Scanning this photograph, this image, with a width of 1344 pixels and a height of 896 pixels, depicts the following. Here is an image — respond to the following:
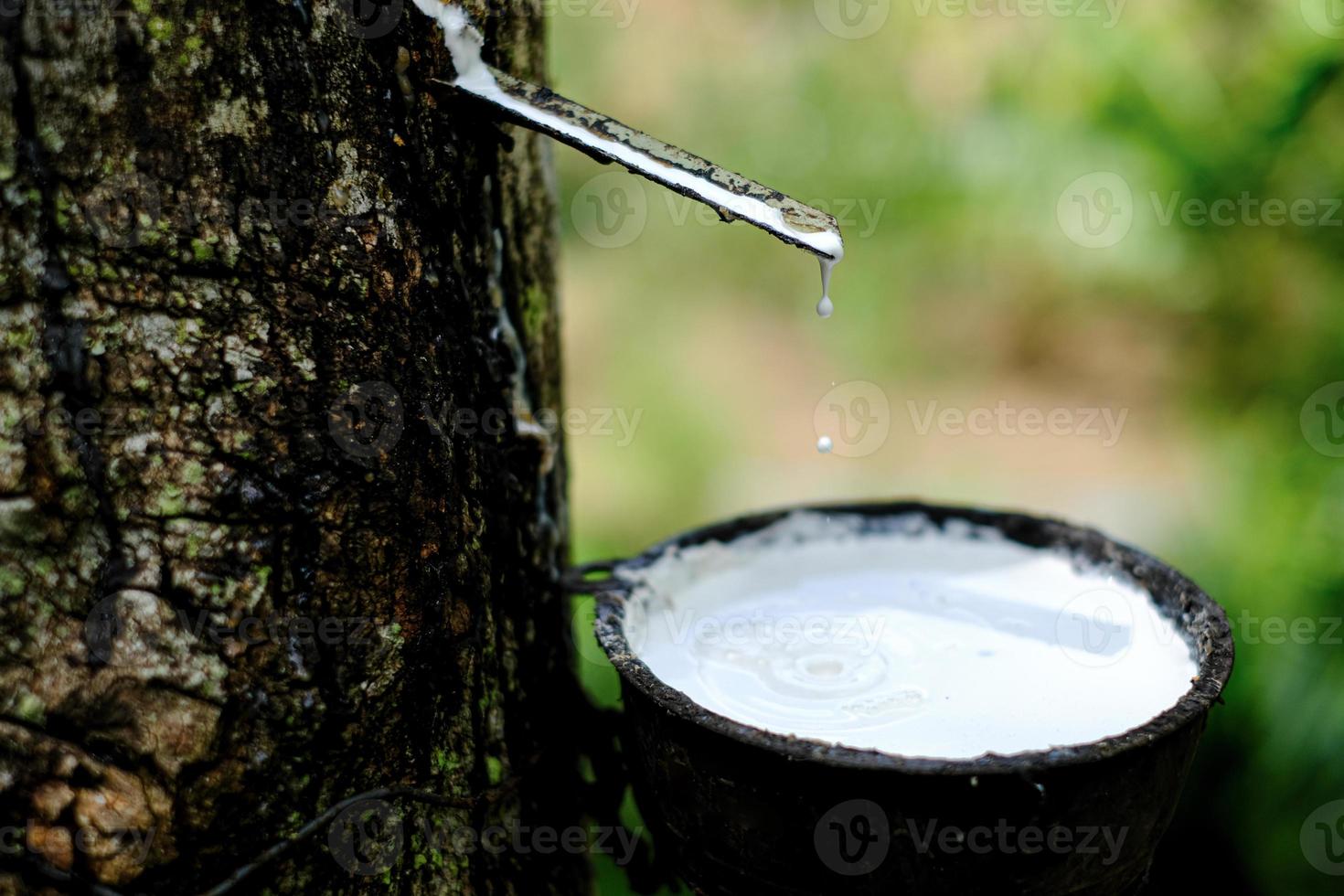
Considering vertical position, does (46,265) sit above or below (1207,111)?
below

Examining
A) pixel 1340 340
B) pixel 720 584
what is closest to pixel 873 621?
pixel 720 584

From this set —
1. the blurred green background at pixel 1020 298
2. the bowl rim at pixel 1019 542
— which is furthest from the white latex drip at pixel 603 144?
the blurred green background at pixel 1020 298

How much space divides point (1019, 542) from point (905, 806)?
90 cm

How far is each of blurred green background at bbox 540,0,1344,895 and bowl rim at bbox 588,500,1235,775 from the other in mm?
1595

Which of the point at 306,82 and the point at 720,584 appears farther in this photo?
the point at 720,584

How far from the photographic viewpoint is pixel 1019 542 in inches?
79.4

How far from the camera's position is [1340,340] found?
3.46 metres

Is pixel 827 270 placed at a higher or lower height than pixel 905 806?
higher

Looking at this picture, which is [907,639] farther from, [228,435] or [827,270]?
[228,435]

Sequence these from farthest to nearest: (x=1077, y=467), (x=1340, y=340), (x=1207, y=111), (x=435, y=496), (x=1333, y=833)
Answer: (x=1077, y=467)
(x=1207, y=111)
(x=1340, y=340)
(x=1333, y=833)
(x=435, y=496)

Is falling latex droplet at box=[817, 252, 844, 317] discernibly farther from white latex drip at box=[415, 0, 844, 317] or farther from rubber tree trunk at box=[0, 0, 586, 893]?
rubber tree trunk at box=[0, 0, 586, 893]

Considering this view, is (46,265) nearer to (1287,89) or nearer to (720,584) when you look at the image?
(720,584)

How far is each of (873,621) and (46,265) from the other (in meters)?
1.35

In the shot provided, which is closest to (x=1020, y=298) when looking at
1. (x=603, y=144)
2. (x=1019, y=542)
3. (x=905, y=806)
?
(x=1019, y=542)
